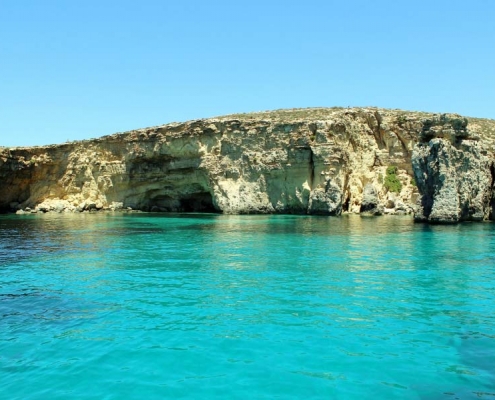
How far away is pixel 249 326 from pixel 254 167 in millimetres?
42815

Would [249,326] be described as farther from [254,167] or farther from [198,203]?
[198,203]

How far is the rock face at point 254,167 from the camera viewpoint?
47094 millimetres

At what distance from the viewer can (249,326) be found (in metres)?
9.75

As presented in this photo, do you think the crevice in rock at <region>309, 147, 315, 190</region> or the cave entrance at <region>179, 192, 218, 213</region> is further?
the cave entrance at <region>179, 192, 218, 213</region>

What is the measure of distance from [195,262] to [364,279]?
6.67 m

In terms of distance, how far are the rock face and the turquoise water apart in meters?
24.1

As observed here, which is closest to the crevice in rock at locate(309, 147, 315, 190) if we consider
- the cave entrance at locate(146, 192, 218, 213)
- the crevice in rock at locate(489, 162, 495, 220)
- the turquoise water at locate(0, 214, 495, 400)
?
the cave entrance at locate(146, 192, 218, 213)

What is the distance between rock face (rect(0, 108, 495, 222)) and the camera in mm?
47094

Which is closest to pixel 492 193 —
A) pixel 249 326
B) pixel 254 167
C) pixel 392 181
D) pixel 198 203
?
pixel 392 181

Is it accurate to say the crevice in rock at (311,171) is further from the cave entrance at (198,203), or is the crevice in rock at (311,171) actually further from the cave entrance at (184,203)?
the cave entrance at (198,203)

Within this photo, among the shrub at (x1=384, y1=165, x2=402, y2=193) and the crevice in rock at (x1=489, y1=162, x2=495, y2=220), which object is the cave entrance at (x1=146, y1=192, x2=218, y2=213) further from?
the crevice in rock at (x1=489, y1=162, x2=495, y2=220)

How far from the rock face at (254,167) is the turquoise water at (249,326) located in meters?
24.1

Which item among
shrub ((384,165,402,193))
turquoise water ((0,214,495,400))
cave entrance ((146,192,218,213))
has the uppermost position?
shrub ((384,165,402,193))

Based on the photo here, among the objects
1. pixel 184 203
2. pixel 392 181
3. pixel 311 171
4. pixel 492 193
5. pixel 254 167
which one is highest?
pixel 254 167
